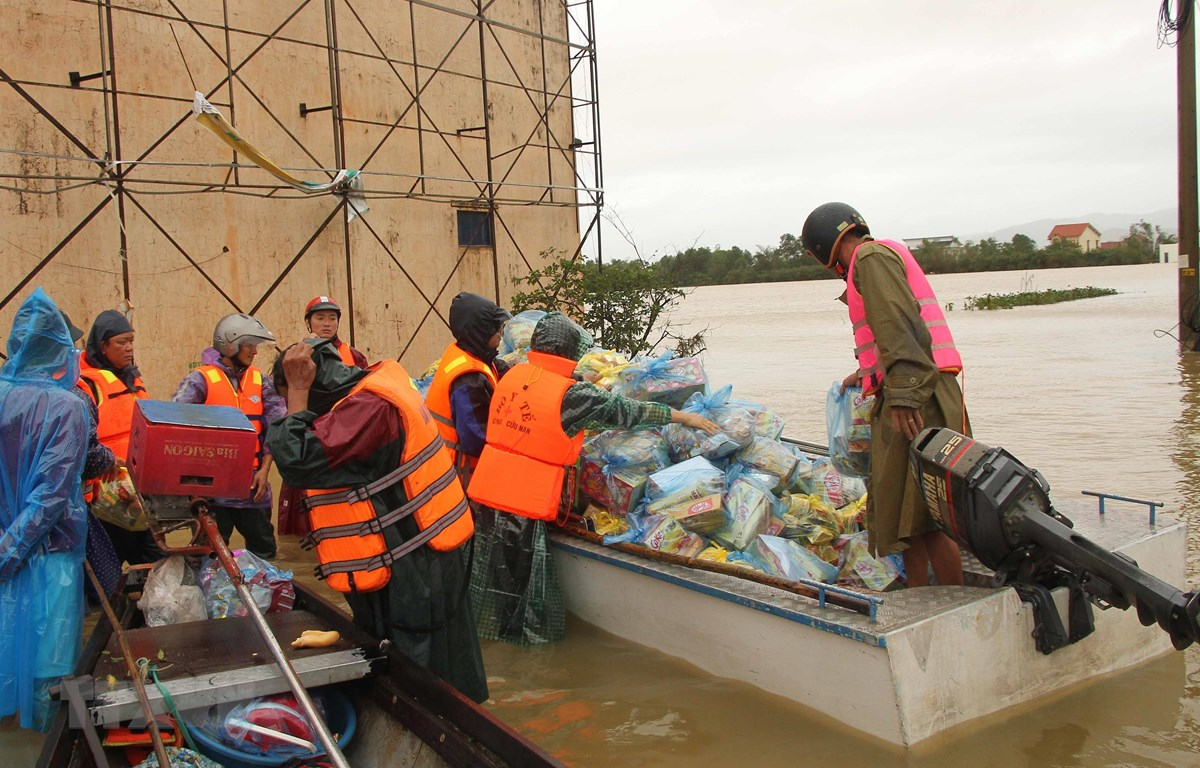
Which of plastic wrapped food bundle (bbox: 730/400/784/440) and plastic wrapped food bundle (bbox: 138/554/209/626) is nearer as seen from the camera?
plastic wrapped food bundle (bbox: 138/554/209/626)

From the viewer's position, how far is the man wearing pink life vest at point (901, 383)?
3.45 metres

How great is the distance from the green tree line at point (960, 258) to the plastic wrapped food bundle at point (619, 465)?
45.7 meters

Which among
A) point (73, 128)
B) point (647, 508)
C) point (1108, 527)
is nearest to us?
point (1108, 527)

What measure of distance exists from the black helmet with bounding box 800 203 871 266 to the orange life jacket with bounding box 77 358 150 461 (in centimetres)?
339

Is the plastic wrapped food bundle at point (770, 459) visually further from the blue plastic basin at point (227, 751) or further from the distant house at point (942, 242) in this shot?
the distant house at point (942, 242)

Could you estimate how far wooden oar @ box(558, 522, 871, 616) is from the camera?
126 inches

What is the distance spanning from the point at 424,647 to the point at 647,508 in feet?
5.69

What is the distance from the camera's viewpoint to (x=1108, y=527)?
386cm

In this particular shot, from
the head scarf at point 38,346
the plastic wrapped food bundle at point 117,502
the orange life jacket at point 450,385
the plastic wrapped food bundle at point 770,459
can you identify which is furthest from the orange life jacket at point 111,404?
the plastic wrapped food bundle at point 770,459

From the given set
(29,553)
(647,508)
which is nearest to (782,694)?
(647,508)

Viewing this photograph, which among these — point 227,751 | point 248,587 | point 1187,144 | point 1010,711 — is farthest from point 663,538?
point 1187,144

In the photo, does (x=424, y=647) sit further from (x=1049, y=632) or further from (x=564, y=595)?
(x=1049, y=632)

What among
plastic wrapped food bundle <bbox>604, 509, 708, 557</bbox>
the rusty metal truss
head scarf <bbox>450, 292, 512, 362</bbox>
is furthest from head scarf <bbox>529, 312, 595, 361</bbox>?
the rusty metal truss

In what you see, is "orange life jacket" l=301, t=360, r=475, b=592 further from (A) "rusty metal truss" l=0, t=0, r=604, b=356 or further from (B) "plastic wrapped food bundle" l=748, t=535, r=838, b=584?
(A) "rusty metal truss" l=0, t=0, r=604, b=356
